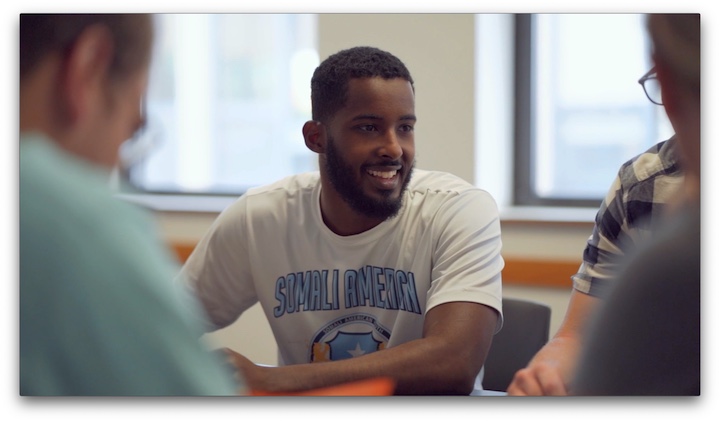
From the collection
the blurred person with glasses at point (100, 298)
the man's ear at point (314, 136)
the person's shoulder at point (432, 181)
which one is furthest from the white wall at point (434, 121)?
the blurred person with glasses at point (100, 298)

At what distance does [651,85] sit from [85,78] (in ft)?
3.75

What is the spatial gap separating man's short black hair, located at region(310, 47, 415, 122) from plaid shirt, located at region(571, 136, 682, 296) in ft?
1.67

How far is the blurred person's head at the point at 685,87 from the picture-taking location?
174 cm

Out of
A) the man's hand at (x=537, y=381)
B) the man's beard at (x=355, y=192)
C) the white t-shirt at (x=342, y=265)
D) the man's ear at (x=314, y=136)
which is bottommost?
the man's hand at (x=537, y=381)

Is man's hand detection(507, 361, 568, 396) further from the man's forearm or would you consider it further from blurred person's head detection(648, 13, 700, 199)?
blurred person's head detection(648, 13, 700, 199)

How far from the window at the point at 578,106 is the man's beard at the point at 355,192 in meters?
0.27

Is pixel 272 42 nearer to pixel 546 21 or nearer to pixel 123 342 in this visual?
pixel 546 21

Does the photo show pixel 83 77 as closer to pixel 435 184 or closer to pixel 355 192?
pixel 355 192

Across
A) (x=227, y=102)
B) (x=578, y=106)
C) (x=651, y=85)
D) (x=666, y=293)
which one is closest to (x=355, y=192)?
(x=227, y=102)

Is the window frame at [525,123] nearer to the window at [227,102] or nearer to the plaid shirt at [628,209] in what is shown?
the plaid shirt at [628,209]

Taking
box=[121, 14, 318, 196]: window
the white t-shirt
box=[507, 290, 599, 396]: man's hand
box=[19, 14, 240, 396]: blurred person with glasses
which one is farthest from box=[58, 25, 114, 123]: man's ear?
box=[507, 290, 599, 396]: man's hand

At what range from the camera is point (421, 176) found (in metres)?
1.73

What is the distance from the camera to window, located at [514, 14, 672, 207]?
5.76 ft

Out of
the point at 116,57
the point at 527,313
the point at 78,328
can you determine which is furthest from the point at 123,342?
the point at 527,313
